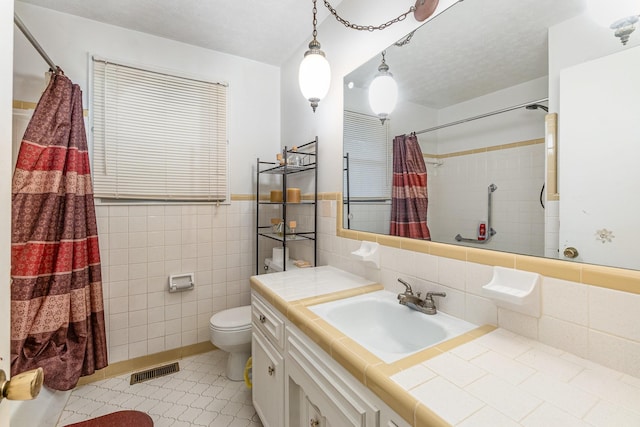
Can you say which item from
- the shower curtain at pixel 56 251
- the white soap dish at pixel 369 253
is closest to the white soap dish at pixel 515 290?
the white soap dish at pixel 369 253

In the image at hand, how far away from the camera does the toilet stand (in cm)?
189

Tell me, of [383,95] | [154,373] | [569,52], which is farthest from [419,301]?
[154,373]

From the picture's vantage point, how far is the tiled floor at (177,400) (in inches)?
64.5

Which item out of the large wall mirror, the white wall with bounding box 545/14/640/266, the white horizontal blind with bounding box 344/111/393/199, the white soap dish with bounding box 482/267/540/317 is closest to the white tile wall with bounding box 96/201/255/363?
the white horizontal blind with bounding box 344/111/393/199

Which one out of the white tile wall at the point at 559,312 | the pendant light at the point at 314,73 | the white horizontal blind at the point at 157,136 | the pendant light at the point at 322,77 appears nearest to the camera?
the white tile wall at the point at 559,312

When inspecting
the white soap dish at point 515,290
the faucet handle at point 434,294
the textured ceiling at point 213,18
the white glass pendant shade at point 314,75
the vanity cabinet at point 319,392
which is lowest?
the vanity cabinet at point 319,392

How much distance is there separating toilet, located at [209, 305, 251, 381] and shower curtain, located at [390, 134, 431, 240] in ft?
4.13

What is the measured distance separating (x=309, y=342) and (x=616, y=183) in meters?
1.04

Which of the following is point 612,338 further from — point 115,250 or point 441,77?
point 115,250

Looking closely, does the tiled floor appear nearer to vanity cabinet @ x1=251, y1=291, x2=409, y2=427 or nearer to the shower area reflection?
vanity cabinet @ x1=251, y1=291, x2=409, y2=427

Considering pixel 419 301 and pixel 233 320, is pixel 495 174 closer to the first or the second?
pixel 419 301

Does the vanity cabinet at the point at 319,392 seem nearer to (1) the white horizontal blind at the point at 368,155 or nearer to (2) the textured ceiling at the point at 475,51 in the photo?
(1) the white horizontal blind at the point at 368,155

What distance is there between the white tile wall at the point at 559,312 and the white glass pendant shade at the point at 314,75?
1.06 m

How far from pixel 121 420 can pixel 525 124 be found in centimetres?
236
